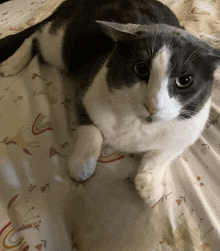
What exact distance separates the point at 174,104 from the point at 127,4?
801mm

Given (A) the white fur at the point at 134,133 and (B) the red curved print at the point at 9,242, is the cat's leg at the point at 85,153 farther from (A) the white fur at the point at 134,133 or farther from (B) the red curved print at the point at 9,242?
(B) the red curved print at the point at 9,242

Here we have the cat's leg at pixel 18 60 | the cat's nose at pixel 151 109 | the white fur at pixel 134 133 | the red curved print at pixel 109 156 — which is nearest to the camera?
the cat's nose at pixel 151 109

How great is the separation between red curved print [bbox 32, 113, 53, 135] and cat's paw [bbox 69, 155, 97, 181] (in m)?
0.23

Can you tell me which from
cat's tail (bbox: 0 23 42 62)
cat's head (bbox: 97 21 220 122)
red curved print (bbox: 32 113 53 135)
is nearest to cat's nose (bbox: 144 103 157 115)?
cat's head (bbox: 97 21 220 122)

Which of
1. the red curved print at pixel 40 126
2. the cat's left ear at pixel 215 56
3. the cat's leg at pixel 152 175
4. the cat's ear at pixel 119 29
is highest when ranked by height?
the cat's ear at pixel 119 29

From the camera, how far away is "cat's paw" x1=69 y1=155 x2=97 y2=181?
841 mm

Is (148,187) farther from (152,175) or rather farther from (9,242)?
(9,242)

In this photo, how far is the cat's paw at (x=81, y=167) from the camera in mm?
841

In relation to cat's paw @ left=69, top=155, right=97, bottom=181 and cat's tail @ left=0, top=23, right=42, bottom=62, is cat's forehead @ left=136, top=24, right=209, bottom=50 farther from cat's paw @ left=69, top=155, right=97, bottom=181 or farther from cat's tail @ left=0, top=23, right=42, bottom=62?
cat's tail @ left=0, top=23, right=42, bottom=62

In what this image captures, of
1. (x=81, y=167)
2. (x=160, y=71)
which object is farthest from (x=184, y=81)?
(x=81, y=167)

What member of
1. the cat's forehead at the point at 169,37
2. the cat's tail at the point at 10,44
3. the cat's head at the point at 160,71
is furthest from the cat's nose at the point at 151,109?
the cat's tail at the point at 10,44

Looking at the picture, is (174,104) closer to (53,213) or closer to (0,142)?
(53,213)

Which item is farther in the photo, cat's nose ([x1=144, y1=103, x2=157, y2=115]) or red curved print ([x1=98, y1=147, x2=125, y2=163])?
red curved print ([x1=98, y1=147, x2=125, y2=163])

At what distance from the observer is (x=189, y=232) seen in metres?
0.75
